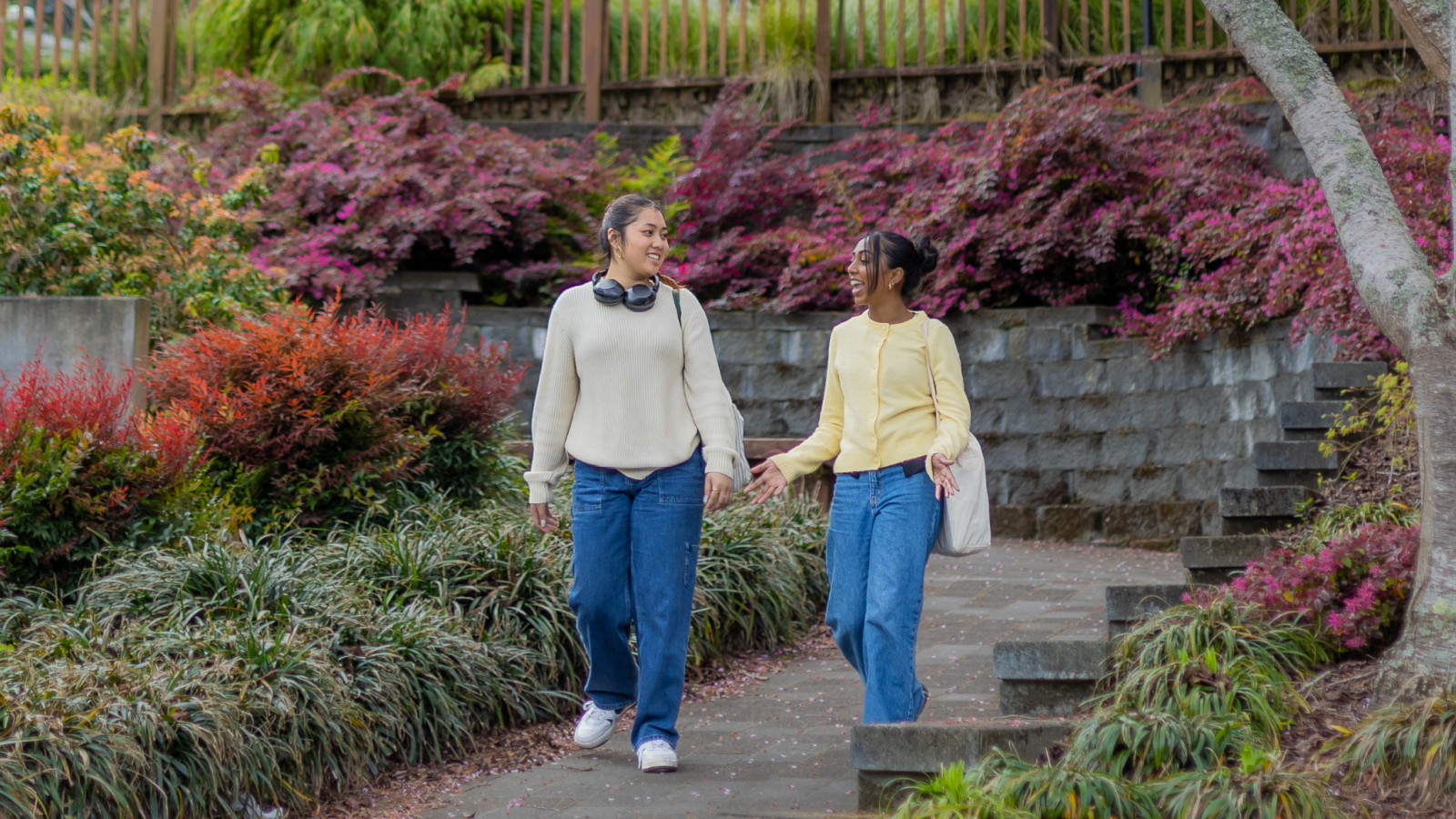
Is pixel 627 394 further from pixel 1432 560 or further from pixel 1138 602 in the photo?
pixel 1432 560

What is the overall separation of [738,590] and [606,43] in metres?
7.00


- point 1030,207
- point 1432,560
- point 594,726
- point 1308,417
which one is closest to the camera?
point 1432,560

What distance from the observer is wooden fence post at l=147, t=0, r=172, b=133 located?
11.3 metres

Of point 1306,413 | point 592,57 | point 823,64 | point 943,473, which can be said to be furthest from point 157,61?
point 943,473

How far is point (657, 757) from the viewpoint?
380 centimetres

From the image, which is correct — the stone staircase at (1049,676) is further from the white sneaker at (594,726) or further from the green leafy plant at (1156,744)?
the white sneaker at (594,726)

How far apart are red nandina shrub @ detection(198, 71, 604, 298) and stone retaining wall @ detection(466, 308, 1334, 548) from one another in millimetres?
1503

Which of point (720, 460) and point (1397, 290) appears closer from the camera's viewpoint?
point (1397, 290)

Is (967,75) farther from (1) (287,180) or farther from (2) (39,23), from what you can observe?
(2) (39,23)

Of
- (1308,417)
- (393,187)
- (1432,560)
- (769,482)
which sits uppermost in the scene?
(393,187)

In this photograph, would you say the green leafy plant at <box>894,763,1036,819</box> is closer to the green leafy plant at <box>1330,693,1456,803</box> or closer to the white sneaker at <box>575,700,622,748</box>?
the green leafy plant at <box>1330,693,1456,803</box>

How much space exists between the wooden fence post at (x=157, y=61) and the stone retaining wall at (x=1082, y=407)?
488 centimetres

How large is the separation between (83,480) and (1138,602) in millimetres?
3867

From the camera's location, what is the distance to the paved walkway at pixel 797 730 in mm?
3588
